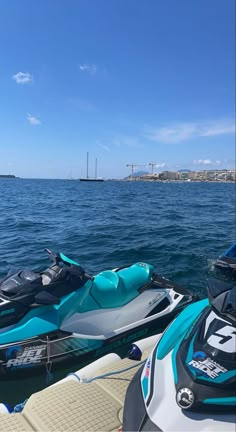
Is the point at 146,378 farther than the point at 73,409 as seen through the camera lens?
No

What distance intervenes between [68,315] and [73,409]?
4.46 ft

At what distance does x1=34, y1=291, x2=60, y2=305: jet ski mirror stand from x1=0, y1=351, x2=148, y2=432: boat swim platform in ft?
3.01

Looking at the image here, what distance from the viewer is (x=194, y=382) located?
1848mm

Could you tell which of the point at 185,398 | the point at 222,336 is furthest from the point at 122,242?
the point at 185,398

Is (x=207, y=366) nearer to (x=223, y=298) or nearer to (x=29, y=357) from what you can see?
(x=223, y=298)

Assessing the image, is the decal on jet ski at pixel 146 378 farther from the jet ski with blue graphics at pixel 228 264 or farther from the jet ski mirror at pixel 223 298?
the jet ski with blue graphics at pixel 228 264

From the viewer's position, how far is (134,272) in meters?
4.48

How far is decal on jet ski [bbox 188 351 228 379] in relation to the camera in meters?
1.83

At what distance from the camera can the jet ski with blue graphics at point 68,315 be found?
3.42 meters

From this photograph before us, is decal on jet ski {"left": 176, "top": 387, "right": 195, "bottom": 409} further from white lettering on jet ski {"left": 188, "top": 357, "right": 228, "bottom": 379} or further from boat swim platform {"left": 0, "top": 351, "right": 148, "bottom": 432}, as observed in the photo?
boat swim platform {"left": 0, "top": 351, "right": 148, "bottom": 432}

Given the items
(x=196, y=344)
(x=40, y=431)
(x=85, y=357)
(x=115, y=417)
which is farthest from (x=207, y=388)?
(x=85, y=357)

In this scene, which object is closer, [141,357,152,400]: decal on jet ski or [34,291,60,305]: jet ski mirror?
[141,357,152,400]: decal on jet ski

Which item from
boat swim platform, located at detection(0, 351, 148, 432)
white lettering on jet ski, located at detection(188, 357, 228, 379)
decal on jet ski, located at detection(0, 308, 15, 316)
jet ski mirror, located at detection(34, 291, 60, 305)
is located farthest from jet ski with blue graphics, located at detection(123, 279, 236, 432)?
decal on jet ski, located at detection(0, 308, 15, 316)

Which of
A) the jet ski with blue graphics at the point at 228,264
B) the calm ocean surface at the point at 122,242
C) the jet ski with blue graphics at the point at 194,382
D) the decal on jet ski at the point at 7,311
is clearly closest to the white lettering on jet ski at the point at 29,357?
the calm ocean surface at the point at 122,242
